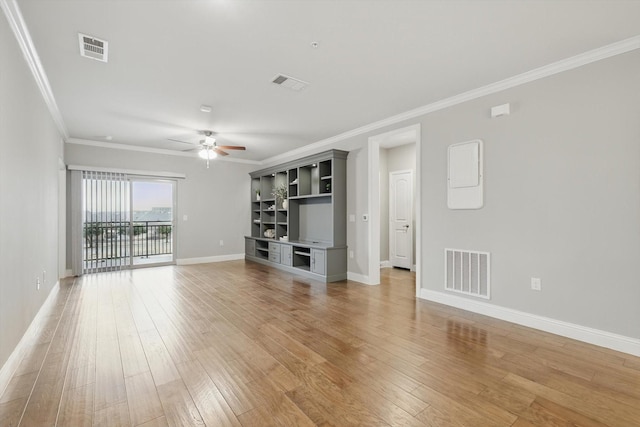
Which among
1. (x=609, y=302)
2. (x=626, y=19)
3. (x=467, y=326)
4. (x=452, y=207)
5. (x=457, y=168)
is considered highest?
(x=626, y=19)

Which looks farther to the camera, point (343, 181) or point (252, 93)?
point (343, 181)

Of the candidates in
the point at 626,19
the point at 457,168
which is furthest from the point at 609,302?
the point at 626,19

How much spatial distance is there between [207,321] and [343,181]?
11.1ft

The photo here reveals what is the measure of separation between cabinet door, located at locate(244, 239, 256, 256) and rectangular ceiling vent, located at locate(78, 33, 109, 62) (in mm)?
5392

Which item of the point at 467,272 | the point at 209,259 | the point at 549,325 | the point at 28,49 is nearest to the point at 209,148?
the point at 28,49

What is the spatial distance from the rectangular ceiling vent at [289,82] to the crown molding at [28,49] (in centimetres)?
210

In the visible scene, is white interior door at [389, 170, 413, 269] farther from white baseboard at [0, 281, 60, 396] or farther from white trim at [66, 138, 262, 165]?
white baseboard at [0, 281, 60, 396]

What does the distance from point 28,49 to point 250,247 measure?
5824mm

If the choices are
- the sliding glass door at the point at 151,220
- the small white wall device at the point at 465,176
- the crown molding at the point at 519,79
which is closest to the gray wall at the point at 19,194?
the sliding glass door at the point at 151,220

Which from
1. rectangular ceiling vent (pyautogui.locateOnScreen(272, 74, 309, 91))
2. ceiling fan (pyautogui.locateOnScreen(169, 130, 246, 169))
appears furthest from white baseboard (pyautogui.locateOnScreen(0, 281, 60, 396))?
rectangular ceiling vent (pyautogui.locateOnScreen(272, 74, 309, 91))

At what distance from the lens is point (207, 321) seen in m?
3.35

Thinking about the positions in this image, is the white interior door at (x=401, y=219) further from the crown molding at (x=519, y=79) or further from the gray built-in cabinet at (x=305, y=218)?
the crown molding at (x=519, y=79)

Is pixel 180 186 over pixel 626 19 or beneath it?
beneath

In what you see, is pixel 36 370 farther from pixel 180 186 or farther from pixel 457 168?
pixel 180 186
